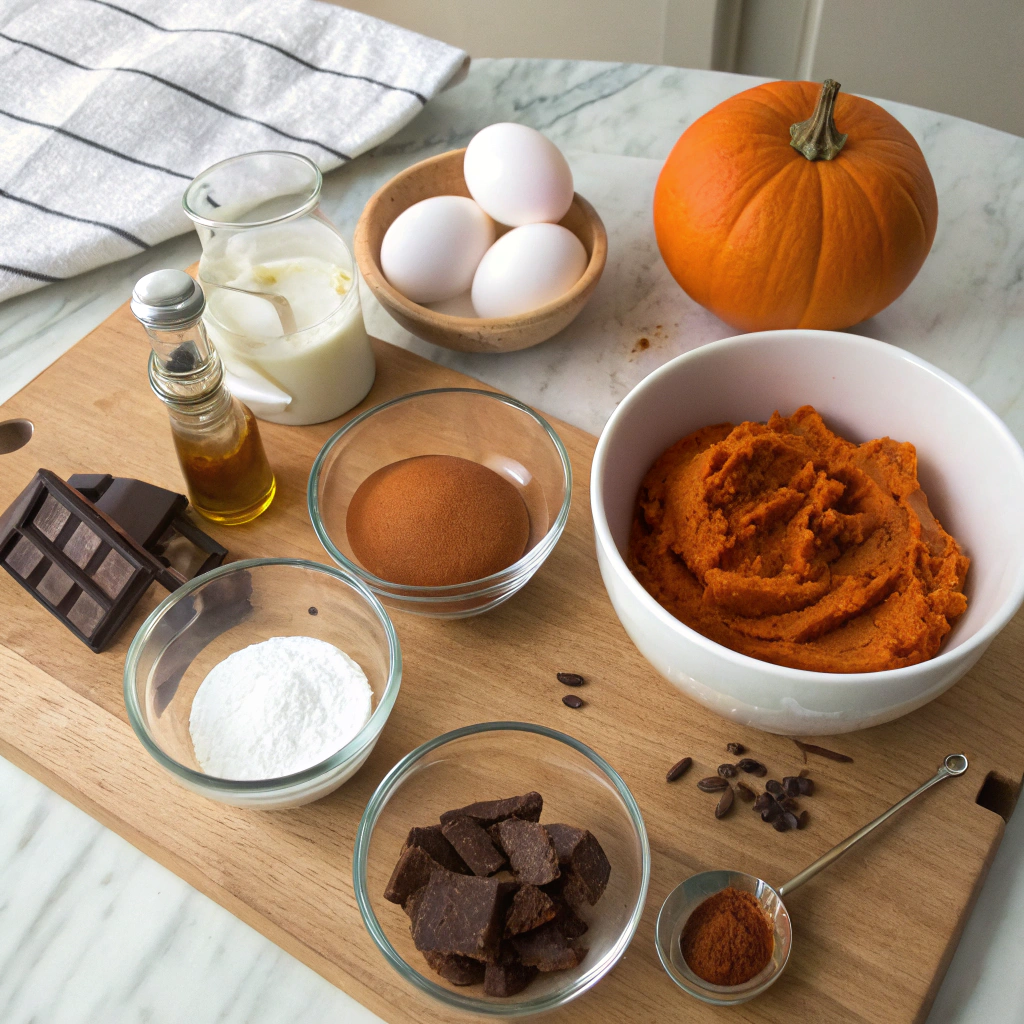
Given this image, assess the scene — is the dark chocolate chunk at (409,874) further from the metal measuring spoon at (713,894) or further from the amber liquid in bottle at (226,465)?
the amber liquid in bottle at (226,465)

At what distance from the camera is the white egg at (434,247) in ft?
4.45

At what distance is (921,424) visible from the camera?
1099 mm

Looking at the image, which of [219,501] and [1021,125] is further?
[1021,125]

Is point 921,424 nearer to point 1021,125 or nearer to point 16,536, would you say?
point 16,536

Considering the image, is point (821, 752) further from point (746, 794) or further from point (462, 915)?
point (462, 915)

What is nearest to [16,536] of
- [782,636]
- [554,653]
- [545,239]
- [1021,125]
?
[554,653]

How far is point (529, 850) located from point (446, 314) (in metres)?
0.82

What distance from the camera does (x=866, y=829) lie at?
946 mm

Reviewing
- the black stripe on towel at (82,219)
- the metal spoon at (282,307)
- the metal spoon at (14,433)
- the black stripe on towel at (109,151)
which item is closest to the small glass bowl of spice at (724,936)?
the metal spoon at (282,307)

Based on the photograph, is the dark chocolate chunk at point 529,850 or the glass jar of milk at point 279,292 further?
the glass jar of milk at point 279,292

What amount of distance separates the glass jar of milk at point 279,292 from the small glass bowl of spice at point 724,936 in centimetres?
77

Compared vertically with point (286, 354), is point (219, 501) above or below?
below

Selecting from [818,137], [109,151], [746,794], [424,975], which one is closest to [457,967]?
[424,975]

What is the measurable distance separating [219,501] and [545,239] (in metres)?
0.57
